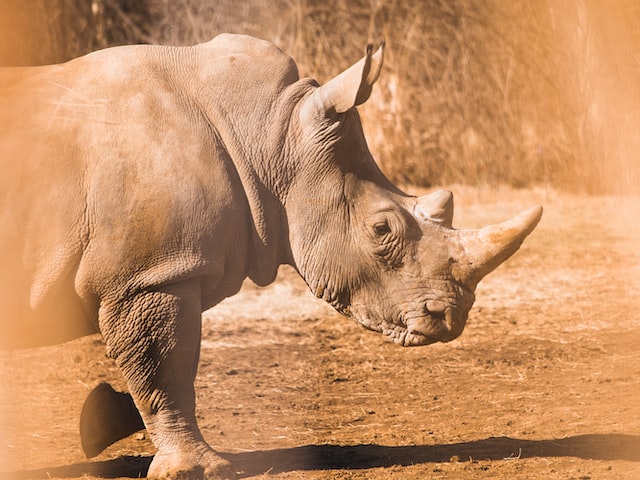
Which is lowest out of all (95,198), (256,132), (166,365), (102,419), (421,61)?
(102,419)

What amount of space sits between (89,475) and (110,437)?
192 millimetres

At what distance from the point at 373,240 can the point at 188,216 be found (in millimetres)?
907

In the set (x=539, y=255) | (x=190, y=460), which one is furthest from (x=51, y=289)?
(x=539, y=255)

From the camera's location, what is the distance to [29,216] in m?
4.57

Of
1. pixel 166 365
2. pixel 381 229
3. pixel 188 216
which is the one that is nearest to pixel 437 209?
pixel 381 229

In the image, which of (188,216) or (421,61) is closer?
(188,216)

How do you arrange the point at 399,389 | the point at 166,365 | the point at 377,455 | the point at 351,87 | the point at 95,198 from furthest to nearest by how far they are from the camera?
the point at 399,389
the point at 377,455
the point at 351,87
the point at 166,365
the point at 95,198

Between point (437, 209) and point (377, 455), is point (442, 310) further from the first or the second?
→ point (377, 455)

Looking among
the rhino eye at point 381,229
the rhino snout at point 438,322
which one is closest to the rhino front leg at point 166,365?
the rhino eye at point 381,229

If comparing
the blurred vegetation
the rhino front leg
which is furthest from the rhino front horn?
the blurred vegetation

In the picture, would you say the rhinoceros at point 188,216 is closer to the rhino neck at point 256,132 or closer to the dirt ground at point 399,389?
the rhino neck at point 256,132

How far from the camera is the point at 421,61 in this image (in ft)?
40.9

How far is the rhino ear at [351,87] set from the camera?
4.89m

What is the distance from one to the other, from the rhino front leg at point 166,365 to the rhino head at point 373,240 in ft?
2.19
